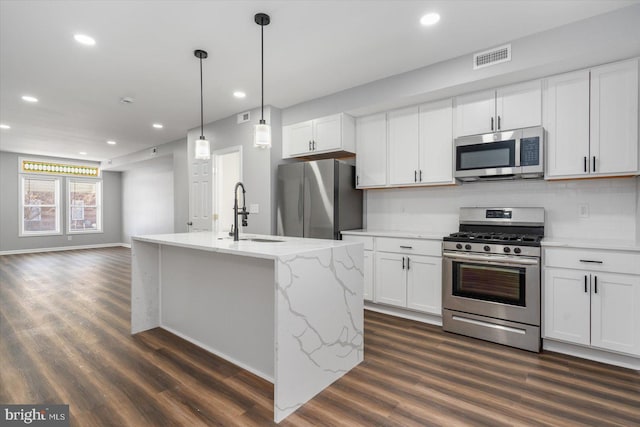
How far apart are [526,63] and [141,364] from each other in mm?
→ 4046

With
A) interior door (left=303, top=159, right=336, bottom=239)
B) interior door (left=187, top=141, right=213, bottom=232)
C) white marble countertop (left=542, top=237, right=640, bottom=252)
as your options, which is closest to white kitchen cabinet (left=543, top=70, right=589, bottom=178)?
white marble countertop (left=542, top=237, right=640, bottom=252)

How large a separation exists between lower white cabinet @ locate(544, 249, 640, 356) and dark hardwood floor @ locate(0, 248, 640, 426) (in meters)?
0.21

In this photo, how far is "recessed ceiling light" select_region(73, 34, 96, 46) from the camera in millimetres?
2799

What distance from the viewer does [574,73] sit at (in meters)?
2.79

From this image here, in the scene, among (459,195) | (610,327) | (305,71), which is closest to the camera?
(610,327)

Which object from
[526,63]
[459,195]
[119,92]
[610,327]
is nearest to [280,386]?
[610,327]

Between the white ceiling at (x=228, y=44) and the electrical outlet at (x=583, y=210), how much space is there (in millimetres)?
1603

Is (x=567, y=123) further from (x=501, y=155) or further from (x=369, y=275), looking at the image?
(x=369, y=275)

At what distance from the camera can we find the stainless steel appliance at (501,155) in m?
2.90

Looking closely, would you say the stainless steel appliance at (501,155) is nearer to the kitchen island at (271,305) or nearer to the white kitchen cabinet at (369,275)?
Answer: the white kitchen cabinet at (369,275)

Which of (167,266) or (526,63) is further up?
(526,63)

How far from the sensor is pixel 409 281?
3.52 metres

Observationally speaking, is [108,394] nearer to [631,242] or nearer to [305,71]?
[305,71]

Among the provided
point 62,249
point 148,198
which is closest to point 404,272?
point 148,198
